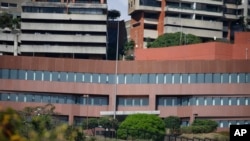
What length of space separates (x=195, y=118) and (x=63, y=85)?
15.6 meters

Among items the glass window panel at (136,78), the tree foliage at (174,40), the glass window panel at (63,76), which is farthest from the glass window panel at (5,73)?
the tree foliage at (174,40)

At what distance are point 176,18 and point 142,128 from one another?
51396mm

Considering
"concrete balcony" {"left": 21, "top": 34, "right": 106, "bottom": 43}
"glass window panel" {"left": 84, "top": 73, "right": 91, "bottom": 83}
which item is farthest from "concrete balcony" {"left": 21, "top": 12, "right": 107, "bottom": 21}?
"glass window panel" {"left": 84, "top": 73, "right": 91, "bottom": 83}

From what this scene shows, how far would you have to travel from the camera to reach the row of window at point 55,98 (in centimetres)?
8138

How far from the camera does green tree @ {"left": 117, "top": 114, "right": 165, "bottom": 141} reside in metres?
62.5

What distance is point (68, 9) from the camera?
11106cm

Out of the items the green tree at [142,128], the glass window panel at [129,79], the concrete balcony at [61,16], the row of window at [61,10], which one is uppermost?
the row of window at [61,10]

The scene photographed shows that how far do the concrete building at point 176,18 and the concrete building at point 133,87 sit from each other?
3247cm

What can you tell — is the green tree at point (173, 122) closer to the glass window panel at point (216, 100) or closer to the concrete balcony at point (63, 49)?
the glass window panel at point (216, 100)

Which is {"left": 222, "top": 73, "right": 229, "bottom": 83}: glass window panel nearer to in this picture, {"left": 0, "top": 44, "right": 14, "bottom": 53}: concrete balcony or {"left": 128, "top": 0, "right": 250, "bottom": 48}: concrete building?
{"left": 128, "top": 0, "right": 250, "bottom": 48}: concrete building

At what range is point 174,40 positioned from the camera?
106250 millimetres

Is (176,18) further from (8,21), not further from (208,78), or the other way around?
(208,78)

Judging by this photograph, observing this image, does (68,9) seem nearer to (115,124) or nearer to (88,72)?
(88,72)

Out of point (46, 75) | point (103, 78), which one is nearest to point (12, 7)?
point (46, 75)
